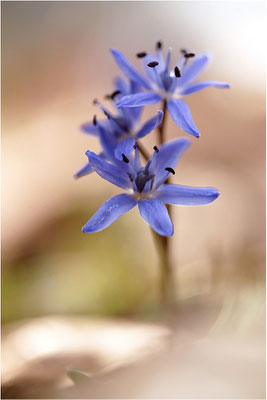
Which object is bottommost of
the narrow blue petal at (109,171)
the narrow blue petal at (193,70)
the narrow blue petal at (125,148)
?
the narrow blue petal at (109,171)

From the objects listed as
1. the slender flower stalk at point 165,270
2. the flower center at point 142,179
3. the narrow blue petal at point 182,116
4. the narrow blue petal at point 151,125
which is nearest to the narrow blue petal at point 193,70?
the narrow blue petal at point 182,116

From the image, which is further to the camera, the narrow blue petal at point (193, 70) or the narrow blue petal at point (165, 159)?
the narrow blue petal at point (193, 70)

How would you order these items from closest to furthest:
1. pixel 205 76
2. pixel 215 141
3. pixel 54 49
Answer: pixel 215 141, pixel 205 76, pixel 54 49

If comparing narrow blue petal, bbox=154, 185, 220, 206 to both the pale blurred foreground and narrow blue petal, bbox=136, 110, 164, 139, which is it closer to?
narrow blue petal, bbox=136, 110, 164, 139

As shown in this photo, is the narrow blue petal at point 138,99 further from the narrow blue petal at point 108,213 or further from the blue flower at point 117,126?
the narrow blue petal at point 108,213

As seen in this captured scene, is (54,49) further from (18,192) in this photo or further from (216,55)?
(18,192)

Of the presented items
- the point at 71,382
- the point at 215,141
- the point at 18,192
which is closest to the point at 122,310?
the point at 71,382

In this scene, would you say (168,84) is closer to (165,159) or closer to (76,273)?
(165,159)
